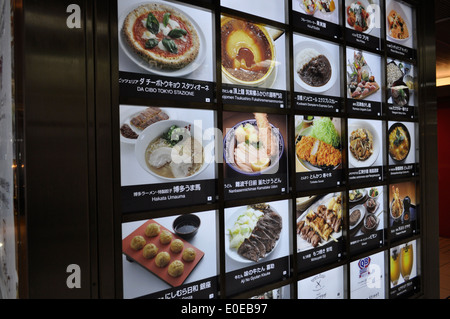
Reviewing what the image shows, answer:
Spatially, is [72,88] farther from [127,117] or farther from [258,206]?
[258,206]

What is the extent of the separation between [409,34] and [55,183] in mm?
2565

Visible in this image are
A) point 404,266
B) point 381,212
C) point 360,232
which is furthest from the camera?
point 404,266

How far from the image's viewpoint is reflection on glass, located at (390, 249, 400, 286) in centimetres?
243

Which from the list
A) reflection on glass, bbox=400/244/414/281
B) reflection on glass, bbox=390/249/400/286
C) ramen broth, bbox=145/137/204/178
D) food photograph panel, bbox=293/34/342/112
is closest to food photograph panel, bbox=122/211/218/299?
ramen broth, bbox=145/137/204/178

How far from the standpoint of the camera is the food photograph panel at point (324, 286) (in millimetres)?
1908

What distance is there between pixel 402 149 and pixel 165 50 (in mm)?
1838

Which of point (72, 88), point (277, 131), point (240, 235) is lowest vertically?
point (240, 235)

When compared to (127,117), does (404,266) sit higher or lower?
lower

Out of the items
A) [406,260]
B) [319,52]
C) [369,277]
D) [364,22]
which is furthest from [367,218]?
[364,22]

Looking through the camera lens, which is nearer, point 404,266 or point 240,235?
point 240,235

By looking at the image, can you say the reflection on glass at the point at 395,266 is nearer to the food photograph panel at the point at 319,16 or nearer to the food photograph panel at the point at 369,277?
the food photograph panel at the point at 369,277


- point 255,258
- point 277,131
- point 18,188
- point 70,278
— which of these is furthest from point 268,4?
point 70,278

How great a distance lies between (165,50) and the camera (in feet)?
4.86

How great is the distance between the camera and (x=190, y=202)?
59.7 inches
